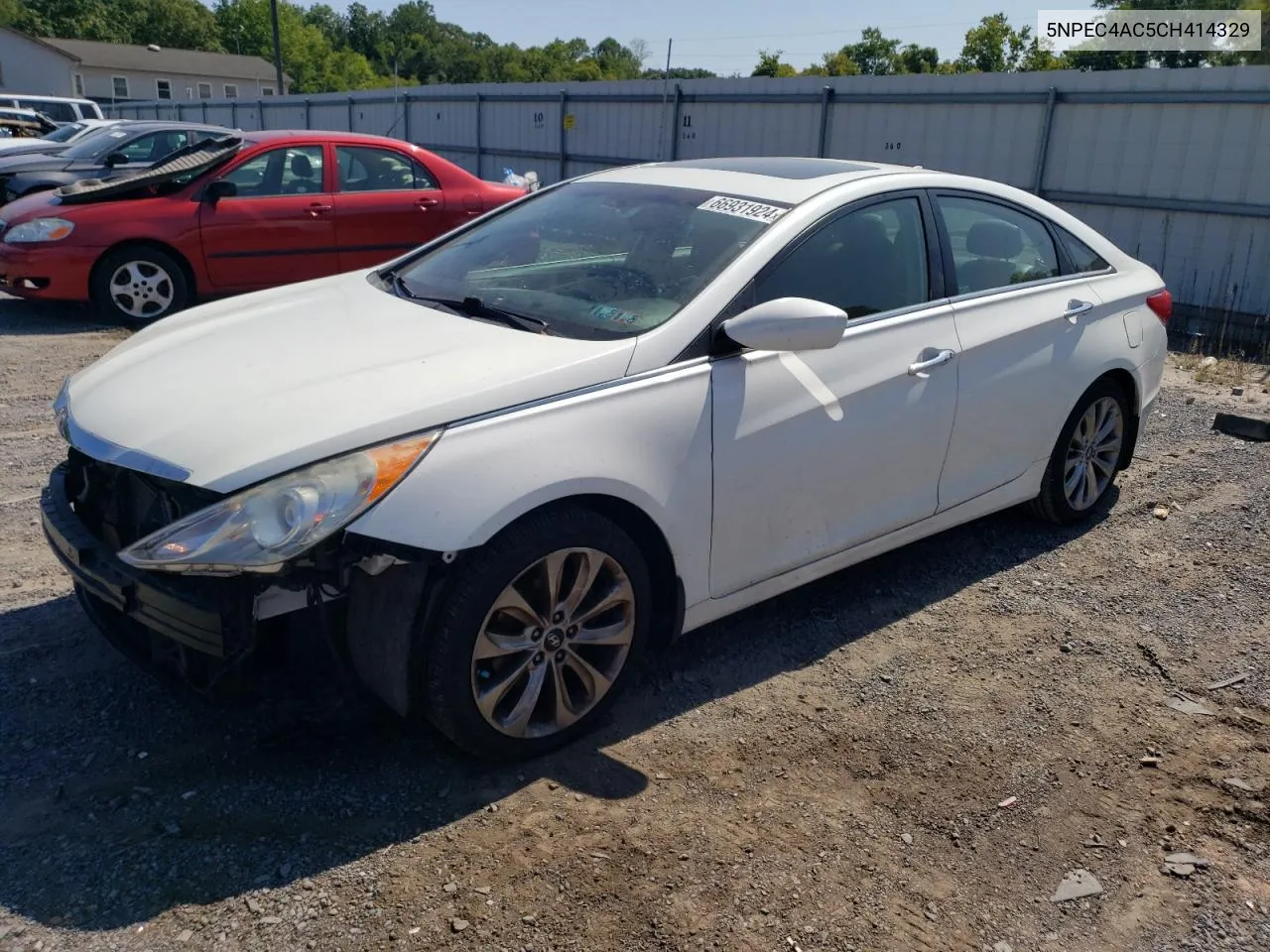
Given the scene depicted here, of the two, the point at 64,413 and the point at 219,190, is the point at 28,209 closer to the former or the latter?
the point at 219,190

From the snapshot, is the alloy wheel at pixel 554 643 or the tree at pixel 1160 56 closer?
the alloy wheel at pixel 554 643

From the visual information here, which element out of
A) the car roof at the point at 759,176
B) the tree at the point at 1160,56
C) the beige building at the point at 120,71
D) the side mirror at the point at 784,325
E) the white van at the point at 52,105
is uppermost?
the tree at the point at 1160,56

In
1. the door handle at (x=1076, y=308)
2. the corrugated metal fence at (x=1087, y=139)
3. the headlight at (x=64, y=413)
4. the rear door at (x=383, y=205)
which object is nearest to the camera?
the headlight at (x=64, y=413)

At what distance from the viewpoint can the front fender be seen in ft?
8.69

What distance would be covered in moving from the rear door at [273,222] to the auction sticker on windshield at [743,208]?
6.05m

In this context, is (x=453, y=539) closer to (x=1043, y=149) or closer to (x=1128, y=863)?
(x=1128, y=863)

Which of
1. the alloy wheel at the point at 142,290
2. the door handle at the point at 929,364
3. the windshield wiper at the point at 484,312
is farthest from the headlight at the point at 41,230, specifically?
the door handle at the point at 929,364

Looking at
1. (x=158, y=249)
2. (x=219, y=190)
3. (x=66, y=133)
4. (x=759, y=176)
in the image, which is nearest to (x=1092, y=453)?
(x=759, y=176)

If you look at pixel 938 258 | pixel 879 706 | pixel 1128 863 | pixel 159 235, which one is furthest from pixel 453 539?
pixel 159 235

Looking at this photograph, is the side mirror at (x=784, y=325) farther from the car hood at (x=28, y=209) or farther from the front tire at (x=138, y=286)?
the car hood at (x=28, y=209)

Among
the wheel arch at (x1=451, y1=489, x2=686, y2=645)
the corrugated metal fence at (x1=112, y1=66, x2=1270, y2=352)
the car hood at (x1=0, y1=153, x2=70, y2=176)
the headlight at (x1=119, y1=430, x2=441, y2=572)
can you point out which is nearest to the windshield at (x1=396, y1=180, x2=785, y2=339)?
the wheel arch at (x1=451, y1=489, x2=686, y2=645)

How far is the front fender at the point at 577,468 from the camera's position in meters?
2.65

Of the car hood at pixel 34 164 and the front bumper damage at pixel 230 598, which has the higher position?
the car hood at pixel 34 164

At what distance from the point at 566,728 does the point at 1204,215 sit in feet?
31.8
